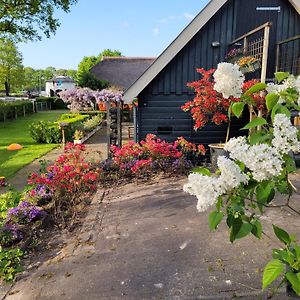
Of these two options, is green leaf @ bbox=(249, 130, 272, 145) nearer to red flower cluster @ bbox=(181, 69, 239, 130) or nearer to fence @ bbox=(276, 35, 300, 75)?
red flower cluster @ bbox=(181, 69, 239, 130)

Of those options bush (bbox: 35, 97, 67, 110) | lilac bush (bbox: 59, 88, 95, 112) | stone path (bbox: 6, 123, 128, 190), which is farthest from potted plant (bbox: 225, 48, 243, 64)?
bush (bbox: 35, 97, 67, 110)

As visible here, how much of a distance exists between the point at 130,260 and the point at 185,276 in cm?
78

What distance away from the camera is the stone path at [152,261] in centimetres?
338

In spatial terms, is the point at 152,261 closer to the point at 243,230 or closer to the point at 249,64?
the point at 243,230

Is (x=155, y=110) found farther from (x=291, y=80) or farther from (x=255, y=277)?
(x=291, y=80)

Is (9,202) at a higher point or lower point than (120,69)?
lower

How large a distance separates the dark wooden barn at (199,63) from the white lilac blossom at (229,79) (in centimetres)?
707

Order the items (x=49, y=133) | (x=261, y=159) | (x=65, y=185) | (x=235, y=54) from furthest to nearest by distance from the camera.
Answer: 1. (x=49, y=133)
2. (x=235, y=54)
3. (x=65, y=185)
4. (x=261, y=159)

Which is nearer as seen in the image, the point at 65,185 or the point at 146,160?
the point at 65,185

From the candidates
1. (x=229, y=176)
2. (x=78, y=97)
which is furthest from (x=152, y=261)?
(x=78, y=97)

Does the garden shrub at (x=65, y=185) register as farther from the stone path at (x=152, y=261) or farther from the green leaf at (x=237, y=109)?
the green leaf at (x=237, y=109)

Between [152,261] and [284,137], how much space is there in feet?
9.55

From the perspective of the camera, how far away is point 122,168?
8.05 meters

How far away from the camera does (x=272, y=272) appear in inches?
64.0
